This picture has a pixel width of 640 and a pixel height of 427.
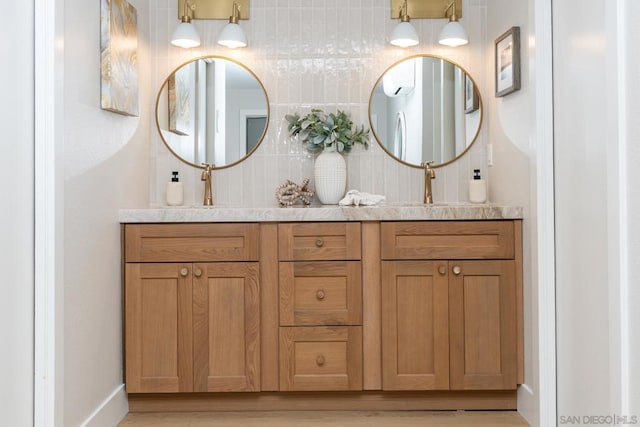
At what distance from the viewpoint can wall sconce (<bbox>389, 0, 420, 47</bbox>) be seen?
130 inches

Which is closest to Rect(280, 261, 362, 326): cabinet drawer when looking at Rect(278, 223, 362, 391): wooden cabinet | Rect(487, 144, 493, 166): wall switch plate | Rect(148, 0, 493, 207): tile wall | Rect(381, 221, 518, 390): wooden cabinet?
Rect(278, 223, 362, 391): wooden cabinet

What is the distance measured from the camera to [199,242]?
2795 millimetres

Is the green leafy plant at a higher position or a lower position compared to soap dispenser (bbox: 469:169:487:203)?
higher

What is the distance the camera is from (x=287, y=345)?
279 cm

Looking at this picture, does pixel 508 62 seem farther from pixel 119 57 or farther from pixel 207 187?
pixel 119 57

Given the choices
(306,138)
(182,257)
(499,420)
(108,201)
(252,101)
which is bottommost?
(499,420)

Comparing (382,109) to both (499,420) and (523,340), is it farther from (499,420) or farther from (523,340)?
(499,420)

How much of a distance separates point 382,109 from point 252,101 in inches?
27.8

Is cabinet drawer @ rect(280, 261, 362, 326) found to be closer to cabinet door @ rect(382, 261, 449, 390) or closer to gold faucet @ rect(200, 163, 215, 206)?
cabinet door @ rect(382, 261, 449, 390)

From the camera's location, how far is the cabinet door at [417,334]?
278 centimetres

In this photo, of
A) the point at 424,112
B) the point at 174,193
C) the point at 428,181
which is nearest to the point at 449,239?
the point at 428,181

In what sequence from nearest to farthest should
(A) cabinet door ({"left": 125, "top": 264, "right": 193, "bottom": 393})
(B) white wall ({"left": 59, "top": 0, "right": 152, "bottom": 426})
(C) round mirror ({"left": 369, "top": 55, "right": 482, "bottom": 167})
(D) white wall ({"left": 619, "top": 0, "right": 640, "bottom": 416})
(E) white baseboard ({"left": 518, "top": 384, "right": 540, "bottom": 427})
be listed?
(D) white wall ({"left": 619, "top": 0, "right": 640, "bottom": 416})
(B) white wall ({"left": 59, "top": 0, "right": 152, "bottom": 426})
(E) white baseboard ({"left": 518, "top": 384, "right": 540, "bottom": 427})
(A) cabinet door ({"left": 125, "top": 264, "right": 193, "bottom": 393})
(C) round mirror ({"left": 369, "top": 55, "right": 482, "bottom": 167})

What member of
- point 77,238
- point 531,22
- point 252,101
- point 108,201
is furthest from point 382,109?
point 77,238

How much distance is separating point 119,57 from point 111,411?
1540mm
